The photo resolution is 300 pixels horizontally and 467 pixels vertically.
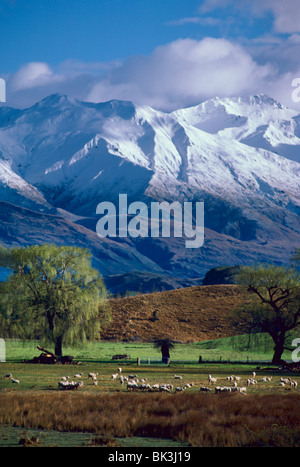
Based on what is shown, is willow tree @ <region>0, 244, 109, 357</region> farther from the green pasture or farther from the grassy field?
the grassy field

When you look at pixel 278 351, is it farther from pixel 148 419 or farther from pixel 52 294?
pixel 148 419

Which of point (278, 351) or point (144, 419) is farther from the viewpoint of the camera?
point (278, 351)

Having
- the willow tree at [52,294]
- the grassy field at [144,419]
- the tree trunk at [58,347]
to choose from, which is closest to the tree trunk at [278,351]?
the willow tree at [52,294]

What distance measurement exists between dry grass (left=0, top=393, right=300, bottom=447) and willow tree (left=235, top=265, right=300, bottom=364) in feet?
131

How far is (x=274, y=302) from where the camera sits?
71250mm

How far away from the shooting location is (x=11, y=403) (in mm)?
28797

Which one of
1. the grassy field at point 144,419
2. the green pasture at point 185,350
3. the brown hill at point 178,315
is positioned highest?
the brown hill at point 178,315

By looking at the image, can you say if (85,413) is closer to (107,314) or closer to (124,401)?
(124,401)

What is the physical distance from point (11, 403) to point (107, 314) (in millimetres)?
49143

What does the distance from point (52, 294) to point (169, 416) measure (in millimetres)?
45085

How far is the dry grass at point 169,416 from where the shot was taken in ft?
75.4

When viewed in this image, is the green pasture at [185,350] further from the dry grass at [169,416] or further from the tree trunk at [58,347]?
the dry grass at [169,416]

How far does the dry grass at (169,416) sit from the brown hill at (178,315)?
256 feet

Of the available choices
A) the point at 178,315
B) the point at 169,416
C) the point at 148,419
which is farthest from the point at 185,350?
the point at 148,419
